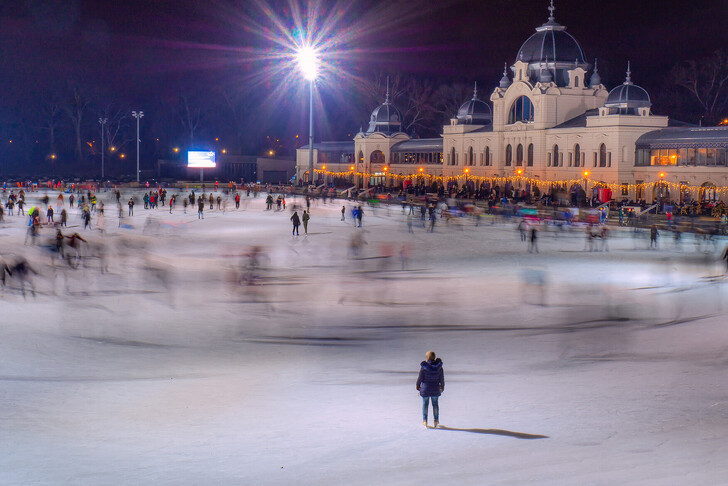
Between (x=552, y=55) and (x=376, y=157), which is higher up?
(x=552, y=55)

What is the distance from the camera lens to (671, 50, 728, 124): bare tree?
72.1 metres

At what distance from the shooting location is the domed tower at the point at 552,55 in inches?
2418

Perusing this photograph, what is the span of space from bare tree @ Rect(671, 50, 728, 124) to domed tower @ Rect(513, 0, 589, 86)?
15087 millimetres

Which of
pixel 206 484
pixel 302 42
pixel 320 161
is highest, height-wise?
pixel 302 42

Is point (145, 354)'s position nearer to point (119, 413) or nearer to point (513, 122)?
point (119, 413)

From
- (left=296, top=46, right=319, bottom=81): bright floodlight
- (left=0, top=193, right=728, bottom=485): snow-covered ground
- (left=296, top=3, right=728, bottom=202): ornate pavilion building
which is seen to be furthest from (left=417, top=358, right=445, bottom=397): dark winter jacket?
(left=296, top=46, right=319, bottom=81): bright floodlight

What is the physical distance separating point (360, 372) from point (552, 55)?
5322 centimetres

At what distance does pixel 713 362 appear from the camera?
497 inches

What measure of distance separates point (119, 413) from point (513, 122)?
55.2m

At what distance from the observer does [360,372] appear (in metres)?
12.2

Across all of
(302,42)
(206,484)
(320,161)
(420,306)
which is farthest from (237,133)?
(206,484)

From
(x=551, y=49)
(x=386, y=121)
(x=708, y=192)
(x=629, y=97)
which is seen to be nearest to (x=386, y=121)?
(x=386, y=121)

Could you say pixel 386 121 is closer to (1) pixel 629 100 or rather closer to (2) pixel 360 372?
(1) pixel 629 100

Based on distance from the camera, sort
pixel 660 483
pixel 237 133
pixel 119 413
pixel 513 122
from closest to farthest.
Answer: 1. pixel 660 483
2. pixel 119 413
3. pixel 513 122
4. pixel 237 133
